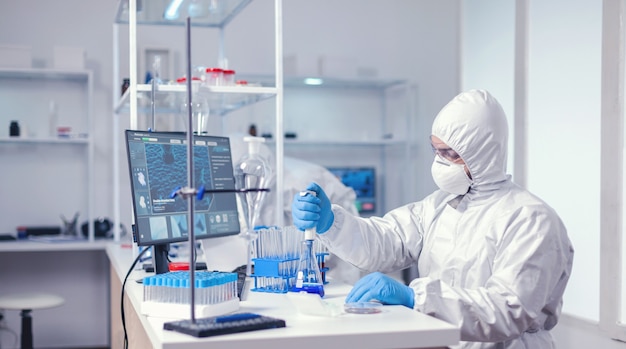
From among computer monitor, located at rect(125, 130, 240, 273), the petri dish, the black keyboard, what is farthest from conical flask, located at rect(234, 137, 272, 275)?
the black keyboard

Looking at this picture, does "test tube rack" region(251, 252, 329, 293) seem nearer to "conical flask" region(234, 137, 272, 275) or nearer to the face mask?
"conical flask" region(234, 137, 272, 275)

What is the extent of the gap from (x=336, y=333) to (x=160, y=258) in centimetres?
83

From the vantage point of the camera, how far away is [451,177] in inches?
82.1

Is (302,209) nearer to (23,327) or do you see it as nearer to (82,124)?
(23,327)

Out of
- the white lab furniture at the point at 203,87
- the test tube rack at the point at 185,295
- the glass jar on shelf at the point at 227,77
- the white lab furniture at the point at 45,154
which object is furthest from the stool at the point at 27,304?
the test tube rack at the point at 185,295

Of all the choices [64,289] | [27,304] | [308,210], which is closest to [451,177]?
[308,210]

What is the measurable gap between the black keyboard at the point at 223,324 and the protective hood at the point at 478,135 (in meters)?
0.82

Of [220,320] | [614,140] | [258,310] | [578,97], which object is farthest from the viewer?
[578,97]

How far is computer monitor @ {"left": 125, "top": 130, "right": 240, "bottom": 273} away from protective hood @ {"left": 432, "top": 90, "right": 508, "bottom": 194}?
68cm

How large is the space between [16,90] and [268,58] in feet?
5.45

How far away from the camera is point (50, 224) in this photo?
485cm

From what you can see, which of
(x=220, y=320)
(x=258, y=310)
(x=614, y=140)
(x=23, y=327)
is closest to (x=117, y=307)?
(x=23, y=327)

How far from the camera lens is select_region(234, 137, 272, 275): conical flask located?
92.7 inches

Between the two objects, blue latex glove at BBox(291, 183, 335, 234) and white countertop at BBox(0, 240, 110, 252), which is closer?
blue latex glove at BBox(291, 183, 335, 234)
